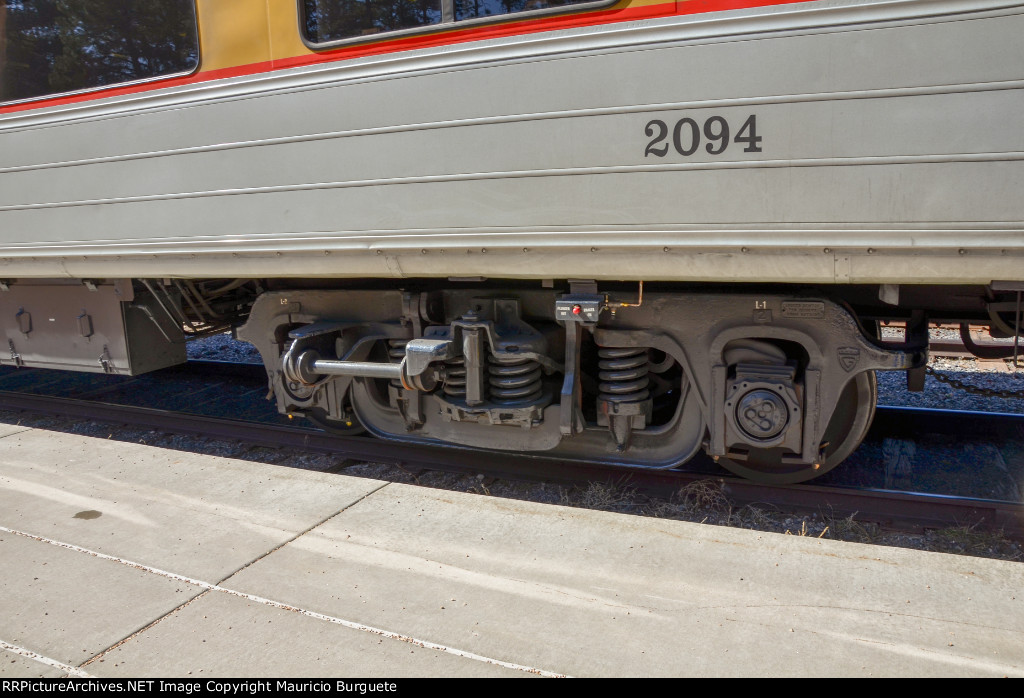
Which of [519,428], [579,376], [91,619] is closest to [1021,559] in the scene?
[579,376]

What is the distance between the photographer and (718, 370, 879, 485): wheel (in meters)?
3.95

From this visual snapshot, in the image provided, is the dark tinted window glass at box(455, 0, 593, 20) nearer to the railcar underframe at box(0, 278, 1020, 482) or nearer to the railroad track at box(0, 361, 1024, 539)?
the railcar underframe at box(0, 278, 1020, 482)

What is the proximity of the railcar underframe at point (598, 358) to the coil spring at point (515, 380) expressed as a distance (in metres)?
0.01

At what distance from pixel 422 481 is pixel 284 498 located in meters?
0.85

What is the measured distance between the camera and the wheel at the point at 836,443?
13.0 ft

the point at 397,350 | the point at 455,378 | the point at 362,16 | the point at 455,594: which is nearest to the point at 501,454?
the point at 455,378

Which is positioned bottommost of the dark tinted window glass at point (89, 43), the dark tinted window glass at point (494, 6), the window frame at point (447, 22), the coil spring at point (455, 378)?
the coil spring at point (455, 378)

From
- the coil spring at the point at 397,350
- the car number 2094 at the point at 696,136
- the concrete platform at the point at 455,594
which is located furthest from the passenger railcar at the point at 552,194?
the concrete platform at the point at 455,594

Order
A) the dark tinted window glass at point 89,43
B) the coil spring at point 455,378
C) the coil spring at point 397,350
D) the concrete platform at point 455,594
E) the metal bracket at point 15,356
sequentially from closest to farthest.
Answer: the concrete platform at point 455,594 → the dark tinted window glass at point 89,43 → the coil spring at point 455,378 → the coil spring at point 397,350 → the metal bracket at point 15,356

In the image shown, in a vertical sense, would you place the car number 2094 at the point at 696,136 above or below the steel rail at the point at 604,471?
above

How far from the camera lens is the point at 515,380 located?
4.36 metres

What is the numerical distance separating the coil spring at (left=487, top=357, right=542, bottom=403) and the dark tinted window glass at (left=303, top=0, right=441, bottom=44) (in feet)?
6.14

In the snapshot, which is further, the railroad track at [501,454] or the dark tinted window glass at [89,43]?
the dark tinted window glass at [89,43]

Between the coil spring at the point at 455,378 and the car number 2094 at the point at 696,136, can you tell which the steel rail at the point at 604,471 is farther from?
the car number 2094 at the point at 696,136
